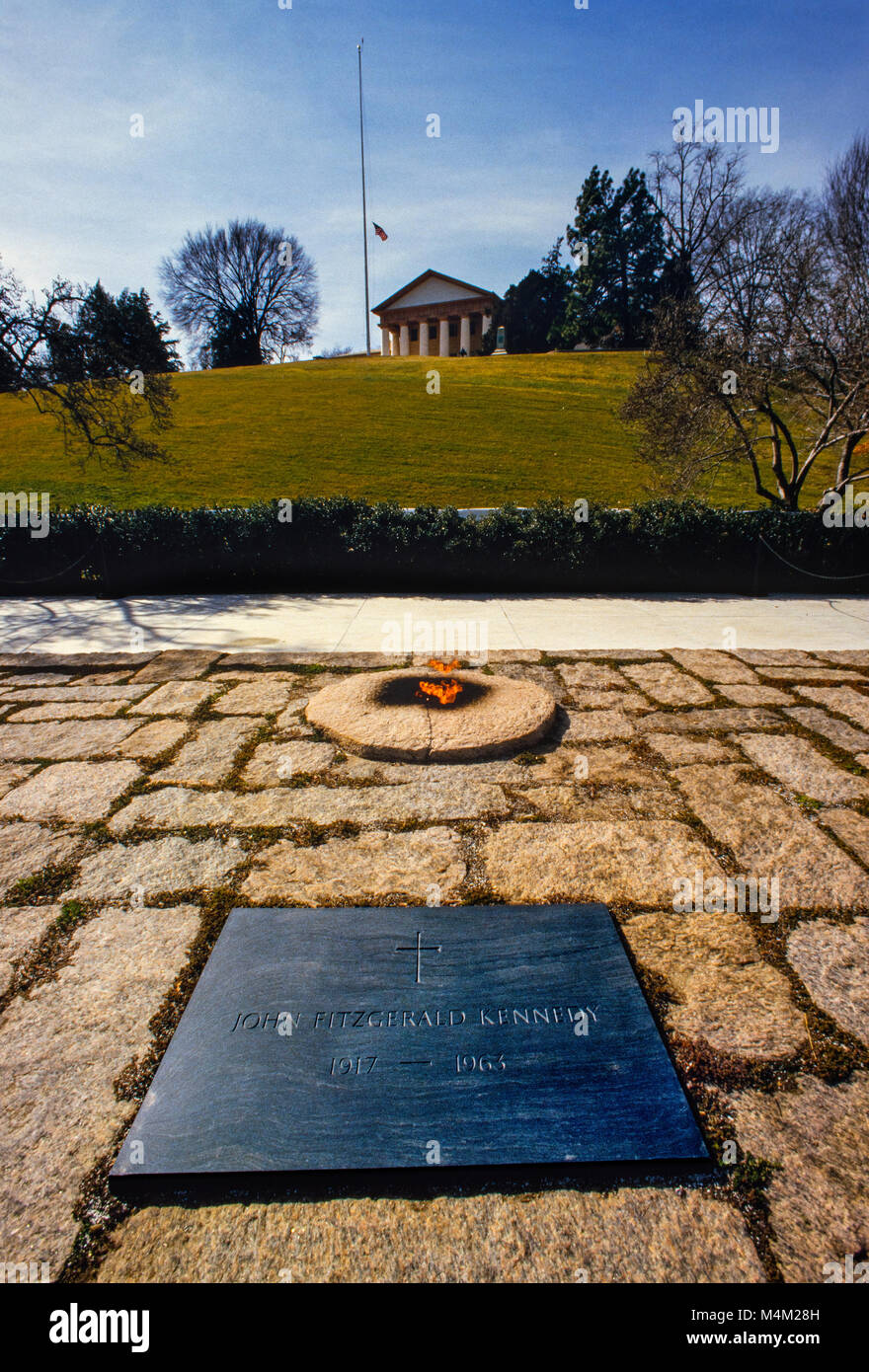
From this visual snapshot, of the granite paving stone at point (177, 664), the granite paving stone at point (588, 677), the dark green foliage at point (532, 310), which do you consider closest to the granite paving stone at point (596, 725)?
the granite paving stone at point (588, 677)

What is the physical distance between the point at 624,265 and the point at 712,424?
4442 cm

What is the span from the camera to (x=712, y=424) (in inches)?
442

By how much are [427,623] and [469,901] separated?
5.00 m

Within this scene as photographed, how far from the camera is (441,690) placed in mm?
4879

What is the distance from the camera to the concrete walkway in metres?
6.71

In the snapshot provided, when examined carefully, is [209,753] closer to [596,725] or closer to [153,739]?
[153,739]

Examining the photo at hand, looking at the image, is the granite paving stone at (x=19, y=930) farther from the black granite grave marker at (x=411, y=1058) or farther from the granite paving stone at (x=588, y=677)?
the granite paving stone at (x=588, y=677)

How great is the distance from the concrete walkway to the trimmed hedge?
420 millimetres

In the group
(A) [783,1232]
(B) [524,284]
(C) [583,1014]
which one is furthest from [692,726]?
(B) [524,284]

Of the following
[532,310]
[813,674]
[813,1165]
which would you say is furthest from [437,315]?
[813,1165]

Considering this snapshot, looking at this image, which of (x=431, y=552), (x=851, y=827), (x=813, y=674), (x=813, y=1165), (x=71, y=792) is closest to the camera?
(x=813, y=1165)

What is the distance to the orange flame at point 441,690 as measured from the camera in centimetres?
475

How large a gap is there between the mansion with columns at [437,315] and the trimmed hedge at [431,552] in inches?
2062
